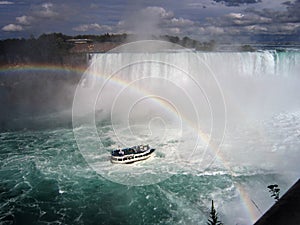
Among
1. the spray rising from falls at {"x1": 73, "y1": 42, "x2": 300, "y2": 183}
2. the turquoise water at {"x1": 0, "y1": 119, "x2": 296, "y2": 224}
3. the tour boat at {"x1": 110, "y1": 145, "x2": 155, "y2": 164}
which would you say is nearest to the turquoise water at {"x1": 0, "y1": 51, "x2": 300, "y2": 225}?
the turquoise water at {"x1": 0, "y1": 119, "x2": 296, "y2": 224}

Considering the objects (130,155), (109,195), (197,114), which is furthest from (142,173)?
(197,114)

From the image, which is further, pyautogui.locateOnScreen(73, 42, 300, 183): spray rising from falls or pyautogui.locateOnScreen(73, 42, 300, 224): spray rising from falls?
pyautogui.locateOnScreen(73, 42, 300, 183): spray rising from falls

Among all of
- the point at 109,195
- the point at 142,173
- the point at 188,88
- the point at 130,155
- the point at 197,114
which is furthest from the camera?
the point at 188,88

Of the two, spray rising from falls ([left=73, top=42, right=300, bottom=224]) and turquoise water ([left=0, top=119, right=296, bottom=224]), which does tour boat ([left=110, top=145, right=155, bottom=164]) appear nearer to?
spray rising from falls ([left=73, top=42, right=300, bottom=224])

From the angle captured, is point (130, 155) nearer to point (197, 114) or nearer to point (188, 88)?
point (197, 114)

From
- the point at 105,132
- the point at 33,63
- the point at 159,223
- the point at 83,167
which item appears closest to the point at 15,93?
the point at 33,63

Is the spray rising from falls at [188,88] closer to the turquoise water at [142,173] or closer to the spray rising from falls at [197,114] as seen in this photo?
the spray rising from falls at [197,114]

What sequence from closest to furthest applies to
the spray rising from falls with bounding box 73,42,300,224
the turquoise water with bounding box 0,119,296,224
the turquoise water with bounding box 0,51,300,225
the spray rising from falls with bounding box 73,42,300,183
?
the turquoise water with bounding box 0,119,296,224 → the turquoise water with bounding box 0,51,300,225 → the spray rising from falls with bounding box 73,42,300,224 → the spray rising from falls with bounding box 73,42,300,183

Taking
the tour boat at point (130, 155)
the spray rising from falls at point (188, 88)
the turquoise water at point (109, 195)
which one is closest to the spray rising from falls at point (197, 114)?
the spray rising from falls at point (188, 88)

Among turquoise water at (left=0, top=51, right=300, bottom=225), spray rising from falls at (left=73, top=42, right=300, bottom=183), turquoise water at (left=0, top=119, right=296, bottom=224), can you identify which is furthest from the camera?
spray rising from falls at (left=73, top=42, right=300, bottom=183)

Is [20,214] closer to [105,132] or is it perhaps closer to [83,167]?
[83,167]
